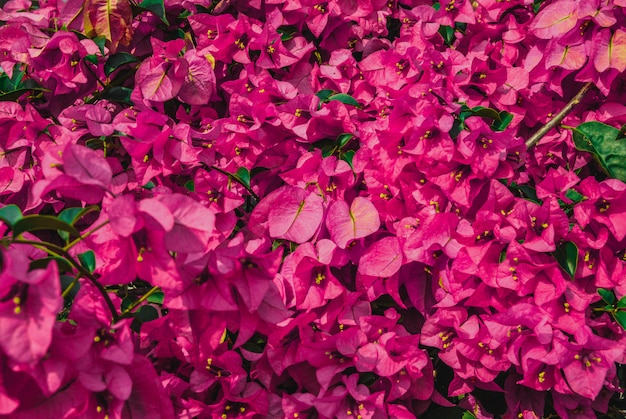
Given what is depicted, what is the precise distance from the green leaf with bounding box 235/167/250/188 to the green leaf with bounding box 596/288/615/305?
0.65 metres

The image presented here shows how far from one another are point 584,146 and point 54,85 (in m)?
1.09

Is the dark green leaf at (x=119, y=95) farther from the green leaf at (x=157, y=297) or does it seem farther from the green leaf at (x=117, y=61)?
the green leaf at (x=157, y=297)

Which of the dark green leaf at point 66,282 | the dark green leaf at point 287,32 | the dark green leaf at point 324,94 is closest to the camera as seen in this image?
the dark green leaf at point 66,282

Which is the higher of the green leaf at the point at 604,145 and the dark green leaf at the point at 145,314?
the green leaf at the point at 604,145

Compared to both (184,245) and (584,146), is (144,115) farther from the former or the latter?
(584,146)

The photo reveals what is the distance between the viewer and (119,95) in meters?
1.27

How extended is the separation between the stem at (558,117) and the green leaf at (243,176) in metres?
0.58

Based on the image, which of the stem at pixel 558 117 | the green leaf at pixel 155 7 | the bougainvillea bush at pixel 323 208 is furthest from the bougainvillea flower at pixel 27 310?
the stem at pixel 558 117

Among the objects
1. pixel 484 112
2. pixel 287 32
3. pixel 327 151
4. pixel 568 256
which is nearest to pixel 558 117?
pixel 484 112

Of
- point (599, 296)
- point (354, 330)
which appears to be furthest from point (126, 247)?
point (599, 296)

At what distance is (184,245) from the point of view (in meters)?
0.74

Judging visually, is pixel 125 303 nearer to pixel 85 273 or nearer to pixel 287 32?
pixel 85 273

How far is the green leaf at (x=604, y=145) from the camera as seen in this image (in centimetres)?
108

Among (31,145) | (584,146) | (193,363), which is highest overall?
(584,146)
